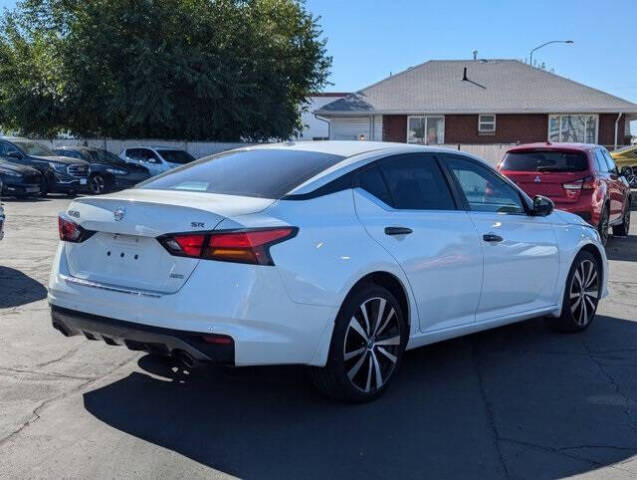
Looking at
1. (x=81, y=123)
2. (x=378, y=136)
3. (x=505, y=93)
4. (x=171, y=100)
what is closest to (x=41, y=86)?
(x=81, y=123)

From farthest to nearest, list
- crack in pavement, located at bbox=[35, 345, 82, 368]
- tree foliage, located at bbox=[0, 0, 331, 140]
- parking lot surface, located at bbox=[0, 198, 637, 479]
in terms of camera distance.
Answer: tree foliage, located at bbox=[0, 0, 331, 140] < crack in pavement, located at bbox=[35, 345, 82, 368] < parking lot surface, located at bbox=[0, 198, 637, 479]

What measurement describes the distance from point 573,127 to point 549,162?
24742 millimetres

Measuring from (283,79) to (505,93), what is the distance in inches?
425

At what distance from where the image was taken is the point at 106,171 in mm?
24500

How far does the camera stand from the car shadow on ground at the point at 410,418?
13.7 ft

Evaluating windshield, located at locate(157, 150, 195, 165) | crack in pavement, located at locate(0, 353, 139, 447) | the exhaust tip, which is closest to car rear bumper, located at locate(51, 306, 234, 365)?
the exhaust tip

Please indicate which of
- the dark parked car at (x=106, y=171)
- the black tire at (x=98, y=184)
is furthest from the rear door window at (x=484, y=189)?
the black tire at (x=98, y=184)

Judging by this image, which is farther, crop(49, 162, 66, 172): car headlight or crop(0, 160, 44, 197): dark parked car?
crop(49, 162, 66, 172): car headlight

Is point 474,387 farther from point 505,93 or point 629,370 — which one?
point 505,93

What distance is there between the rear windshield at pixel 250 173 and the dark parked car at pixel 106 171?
19029 mm

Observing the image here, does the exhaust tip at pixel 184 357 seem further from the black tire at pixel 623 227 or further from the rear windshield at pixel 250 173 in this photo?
the black tire at pixel 623 227

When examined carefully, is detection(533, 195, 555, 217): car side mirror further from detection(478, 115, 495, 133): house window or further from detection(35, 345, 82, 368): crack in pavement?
detection(478, 115, 495, 133): house window

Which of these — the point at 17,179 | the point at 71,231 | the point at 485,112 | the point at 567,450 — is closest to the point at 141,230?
the point at 71,231

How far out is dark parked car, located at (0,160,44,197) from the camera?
68.2ft
